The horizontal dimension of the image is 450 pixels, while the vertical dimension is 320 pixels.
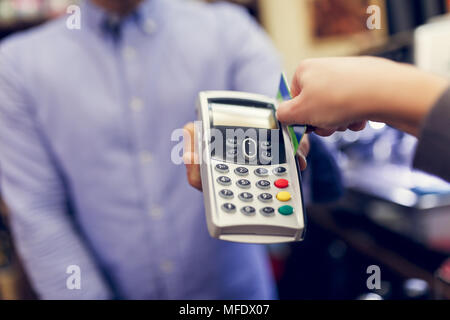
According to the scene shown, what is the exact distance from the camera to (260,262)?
62cm

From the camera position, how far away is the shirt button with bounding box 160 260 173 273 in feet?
1.79

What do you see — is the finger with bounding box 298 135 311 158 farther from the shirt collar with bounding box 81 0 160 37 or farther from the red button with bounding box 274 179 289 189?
the shirt collar with bounding box 81 0 160 37

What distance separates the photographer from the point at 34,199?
514mm

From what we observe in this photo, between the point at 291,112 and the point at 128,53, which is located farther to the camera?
the point at 128,53

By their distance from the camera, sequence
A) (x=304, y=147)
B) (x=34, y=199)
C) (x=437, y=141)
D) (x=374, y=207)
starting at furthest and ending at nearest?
(x=374, y=207), (x=34, y=199), (x=304, y=147), (x=437, y=141)

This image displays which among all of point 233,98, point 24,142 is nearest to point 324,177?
point 233,98

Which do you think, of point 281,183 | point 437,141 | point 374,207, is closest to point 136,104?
point 281,183

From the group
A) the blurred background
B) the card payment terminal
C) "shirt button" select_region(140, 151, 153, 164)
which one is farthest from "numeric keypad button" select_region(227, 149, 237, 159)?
"shirt button" select_region(140, 151, 153, 164)

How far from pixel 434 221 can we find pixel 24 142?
66cm

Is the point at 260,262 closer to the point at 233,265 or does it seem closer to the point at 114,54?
the point at 233,265

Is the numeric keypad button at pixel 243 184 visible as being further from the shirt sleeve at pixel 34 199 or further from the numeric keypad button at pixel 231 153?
the shirt sleeve at pixel 34 199

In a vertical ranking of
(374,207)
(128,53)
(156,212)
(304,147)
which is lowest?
(374,207)

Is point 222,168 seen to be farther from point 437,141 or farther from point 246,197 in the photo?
point 437,141

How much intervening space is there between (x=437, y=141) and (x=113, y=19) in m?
0.45
